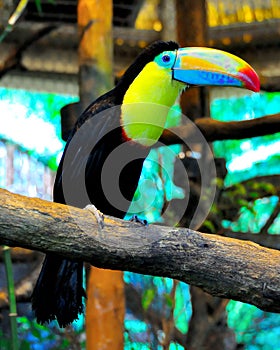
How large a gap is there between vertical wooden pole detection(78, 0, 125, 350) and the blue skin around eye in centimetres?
60

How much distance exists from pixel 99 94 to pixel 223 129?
462mm

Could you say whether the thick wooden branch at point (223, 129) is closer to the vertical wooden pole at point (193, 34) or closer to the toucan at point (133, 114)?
the vertical wooden pole at point (193, 34)

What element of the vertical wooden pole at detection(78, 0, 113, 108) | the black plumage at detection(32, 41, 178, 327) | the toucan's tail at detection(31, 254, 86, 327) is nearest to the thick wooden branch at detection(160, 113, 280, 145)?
the vertical wooden pole at detection(78, 0, 113, 108)

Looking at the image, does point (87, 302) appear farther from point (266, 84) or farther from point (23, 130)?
point (23, 130)

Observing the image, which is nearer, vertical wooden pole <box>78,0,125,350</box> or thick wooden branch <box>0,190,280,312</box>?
thick wooden branch <box>0,190,280,312</box>

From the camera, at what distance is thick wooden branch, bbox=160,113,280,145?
213 centimetres

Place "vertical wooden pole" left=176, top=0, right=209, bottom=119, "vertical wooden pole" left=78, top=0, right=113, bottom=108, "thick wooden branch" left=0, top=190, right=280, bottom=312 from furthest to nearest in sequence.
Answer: "vertical wooden pole" left=176, top=0, right=209, bottom=119 < "vertical wooden pole" left=78, top=0, right=113, bottom=108 < "thick wooden branch" left=0, top=190, right=280, bottom=312

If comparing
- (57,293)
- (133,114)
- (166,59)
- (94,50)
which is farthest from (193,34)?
(57,293)

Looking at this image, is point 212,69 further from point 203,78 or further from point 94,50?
point 94,50

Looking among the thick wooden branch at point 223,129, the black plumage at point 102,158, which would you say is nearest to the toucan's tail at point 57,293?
the black plumage at point 102,158

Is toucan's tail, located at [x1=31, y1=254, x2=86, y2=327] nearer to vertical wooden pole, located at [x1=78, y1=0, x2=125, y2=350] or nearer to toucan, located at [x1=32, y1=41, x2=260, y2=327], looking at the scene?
toucan, located at [x1=32, y1=41, x2=260, y2=327]

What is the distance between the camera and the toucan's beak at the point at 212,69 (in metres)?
1.57

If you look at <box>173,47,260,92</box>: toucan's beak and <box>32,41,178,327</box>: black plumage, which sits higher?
<box>173,47,260,92</box>: toucan's beak

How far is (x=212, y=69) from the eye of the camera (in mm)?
1608
